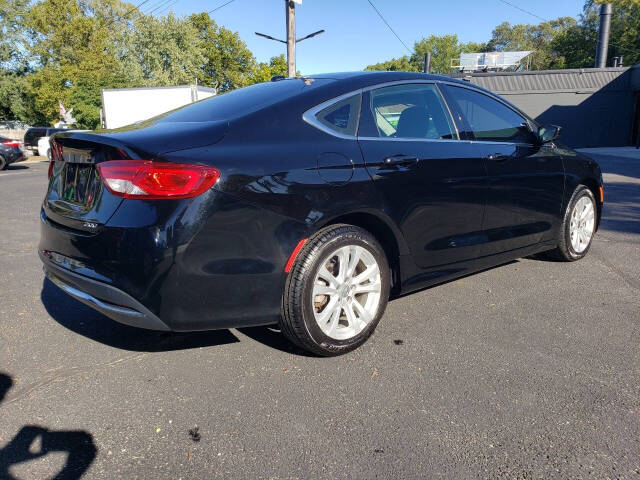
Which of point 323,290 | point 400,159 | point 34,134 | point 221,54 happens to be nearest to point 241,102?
point 400,159

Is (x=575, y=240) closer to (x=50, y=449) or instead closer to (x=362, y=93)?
(x=362, y=93)

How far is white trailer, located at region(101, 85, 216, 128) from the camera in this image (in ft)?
62.3

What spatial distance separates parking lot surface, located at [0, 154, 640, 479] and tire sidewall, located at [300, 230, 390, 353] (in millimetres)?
106

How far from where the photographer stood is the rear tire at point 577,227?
461 cm

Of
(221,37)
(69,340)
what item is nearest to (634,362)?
(69,340)

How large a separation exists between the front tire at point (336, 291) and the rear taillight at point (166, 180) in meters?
0.65

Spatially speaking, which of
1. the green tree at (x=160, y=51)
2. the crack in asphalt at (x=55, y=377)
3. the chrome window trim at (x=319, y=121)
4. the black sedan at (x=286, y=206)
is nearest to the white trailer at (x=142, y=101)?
the black sedan at (x=286, y=206)

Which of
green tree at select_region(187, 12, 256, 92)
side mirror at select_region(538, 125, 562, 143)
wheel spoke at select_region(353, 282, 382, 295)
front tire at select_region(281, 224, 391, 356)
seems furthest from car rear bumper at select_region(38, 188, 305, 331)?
green tree at select_region(187, 12, 256, 92)

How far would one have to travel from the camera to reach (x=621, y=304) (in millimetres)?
3775

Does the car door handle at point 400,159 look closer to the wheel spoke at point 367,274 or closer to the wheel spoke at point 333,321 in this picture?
the wheel spoke at point 367,274

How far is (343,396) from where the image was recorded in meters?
2.54

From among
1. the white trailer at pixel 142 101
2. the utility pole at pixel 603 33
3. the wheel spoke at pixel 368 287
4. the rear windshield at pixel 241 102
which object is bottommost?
the wheel spoke at pixel 368 287

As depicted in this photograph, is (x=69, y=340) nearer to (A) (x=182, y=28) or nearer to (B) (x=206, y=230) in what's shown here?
(B) (x=206, y=230)

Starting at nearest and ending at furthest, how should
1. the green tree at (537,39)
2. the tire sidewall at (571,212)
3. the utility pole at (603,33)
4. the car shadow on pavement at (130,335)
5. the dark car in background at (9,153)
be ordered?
the car shadow on pavement at (130,335), the tire sidewall at (571,212), the dark car in background at (9,153), the utility pole at (603,33), the green tree at (537,39)
